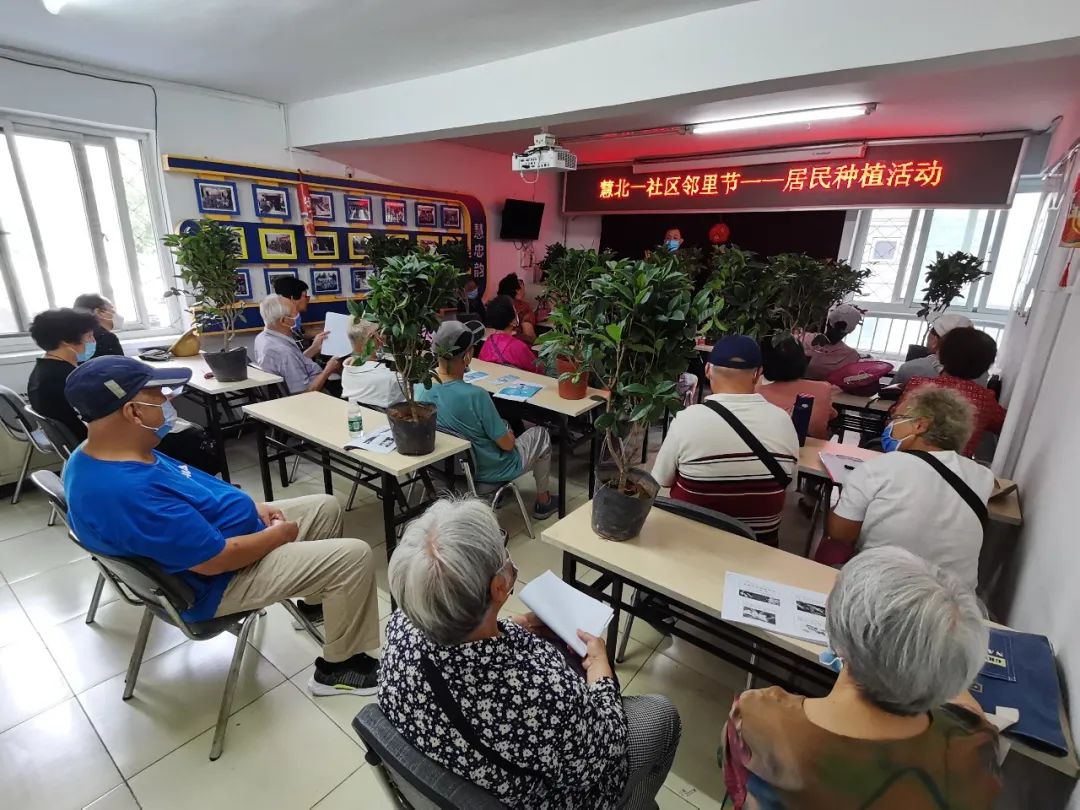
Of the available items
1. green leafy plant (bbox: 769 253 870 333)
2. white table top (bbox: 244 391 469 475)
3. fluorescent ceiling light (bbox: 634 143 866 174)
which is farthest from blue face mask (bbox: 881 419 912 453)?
fluorescent ceiling light (bbox: 634 143 866 174)

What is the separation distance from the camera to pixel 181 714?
1780 mm

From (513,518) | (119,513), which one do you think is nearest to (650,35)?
(513,518)

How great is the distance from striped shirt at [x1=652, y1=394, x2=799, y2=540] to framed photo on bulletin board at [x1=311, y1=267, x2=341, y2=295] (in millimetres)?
4372

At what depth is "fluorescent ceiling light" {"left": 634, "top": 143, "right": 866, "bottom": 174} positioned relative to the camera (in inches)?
203

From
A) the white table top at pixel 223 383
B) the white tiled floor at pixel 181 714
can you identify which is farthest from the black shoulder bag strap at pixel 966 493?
the white table top at pixel 223 383

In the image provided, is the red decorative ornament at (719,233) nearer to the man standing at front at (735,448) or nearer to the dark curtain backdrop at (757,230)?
the dark curtain backdrop at (757,230)

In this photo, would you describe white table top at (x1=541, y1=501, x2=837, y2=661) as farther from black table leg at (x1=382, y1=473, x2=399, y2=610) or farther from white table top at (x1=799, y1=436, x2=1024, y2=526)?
black table leg at (x1=382, y1=473, x2=399, y2=610)

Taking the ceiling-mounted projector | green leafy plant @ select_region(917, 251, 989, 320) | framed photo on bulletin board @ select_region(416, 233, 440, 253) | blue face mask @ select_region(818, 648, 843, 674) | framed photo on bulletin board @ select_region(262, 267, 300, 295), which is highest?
the ceiling-mounted projector

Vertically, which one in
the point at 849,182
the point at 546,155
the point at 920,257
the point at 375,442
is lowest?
the point at 375,442

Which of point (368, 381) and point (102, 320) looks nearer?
point (368, 381)

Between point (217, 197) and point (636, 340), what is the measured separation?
14.0ft

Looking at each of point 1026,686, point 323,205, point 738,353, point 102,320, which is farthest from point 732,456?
point 323,205

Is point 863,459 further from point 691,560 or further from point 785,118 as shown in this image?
point 785,118

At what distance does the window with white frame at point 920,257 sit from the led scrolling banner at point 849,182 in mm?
985
